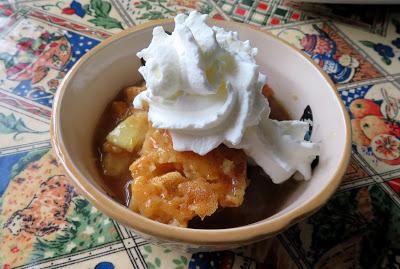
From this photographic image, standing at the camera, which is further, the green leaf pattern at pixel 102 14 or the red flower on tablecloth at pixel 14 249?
the green leaf pattern at pixel 102 14

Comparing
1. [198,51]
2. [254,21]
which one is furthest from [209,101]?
[254,21]

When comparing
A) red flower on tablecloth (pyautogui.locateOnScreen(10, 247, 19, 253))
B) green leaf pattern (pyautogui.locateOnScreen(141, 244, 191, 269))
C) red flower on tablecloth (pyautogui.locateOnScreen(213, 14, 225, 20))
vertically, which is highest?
red flower on tablecloth (pyautogui.locateOnScreen(213, 14, 225, 20))

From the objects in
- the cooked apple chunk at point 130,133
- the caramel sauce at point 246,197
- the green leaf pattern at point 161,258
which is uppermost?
the cooked apple chunk at point 130,133

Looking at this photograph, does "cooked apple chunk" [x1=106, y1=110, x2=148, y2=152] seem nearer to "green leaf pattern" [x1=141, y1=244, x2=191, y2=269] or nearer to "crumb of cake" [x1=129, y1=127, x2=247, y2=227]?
"crumb of cake" [x1=129, y1=127, x2=247, y2=227]

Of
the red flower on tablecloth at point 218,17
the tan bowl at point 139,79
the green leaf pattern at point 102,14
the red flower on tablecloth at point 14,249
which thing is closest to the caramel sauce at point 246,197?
the tan bowl at point 139,79

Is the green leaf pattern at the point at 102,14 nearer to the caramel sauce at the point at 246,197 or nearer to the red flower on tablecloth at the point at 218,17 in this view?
the red flower on tablecloth at the point at 218,17

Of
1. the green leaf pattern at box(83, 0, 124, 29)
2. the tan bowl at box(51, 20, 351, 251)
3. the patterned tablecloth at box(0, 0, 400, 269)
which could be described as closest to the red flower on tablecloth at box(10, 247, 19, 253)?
the patterned tablecloth at box(0, 0, 400, 269)

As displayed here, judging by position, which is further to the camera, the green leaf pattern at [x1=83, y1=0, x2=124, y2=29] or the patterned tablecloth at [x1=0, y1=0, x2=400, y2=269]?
the green leaf pattern at [x1=83, y1=0, x2=124, y2=29]

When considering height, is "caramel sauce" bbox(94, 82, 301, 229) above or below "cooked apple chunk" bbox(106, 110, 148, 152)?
below
